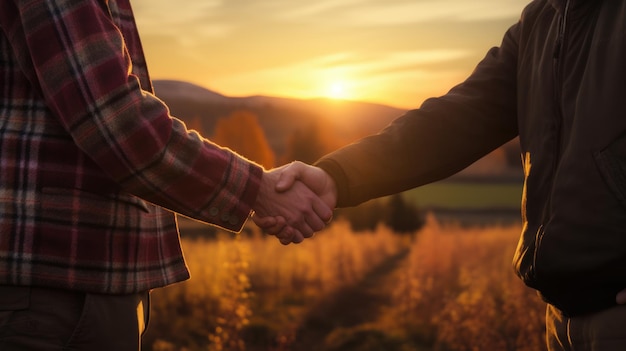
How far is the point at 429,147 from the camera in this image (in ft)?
9.43

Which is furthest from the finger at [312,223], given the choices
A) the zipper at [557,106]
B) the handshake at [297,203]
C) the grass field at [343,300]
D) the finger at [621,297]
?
the grass field at [343,300]

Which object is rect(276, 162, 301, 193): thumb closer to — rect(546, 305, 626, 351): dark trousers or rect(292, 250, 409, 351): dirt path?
rect(546, 305, 626, 351): dark trousers

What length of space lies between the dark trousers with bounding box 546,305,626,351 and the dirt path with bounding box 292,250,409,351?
447 centimetres

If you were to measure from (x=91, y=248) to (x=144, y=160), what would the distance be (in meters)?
0.27

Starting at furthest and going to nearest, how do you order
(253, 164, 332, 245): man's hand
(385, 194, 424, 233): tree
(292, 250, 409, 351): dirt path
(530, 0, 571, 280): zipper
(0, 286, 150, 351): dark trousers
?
(385, 194, 424, 233): tree, (292, 250, 409, 351): dirt path, (253, 164, 332, 245): man's hand, (530, 0, 571, 280): zipper, (0, 286, 150, 351): dark trousers

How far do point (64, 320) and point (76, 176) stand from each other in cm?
36

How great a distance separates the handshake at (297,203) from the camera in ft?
9.03

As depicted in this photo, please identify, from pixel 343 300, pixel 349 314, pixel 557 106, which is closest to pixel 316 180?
pixel 557 106

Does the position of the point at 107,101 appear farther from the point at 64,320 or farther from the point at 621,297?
the point at 621,297

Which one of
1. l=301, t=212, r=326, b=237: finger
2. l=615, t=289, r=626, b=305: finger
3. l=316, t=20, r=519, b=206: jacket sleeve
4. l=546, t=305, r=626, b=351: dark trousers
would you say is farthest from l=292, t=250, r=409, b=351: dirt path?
l=615, t=289, r=626, b=305: finger

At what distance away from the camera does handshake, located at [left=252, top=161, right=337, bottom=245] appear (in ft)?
9.03

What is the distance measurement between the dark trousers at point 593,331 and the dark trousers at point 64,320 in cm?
118

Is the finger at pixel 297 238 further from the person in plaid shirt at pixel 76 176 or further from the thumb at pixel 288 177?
the person in plaid shirt at pixel 76 176

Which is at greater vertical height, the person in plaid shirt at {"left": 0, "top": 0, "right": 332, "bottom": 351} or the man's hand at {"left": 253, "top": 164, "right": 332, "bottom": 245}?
the person in plaid shirt at {"left": 0, "top": 0, "right": 332, "bottom": 351}
